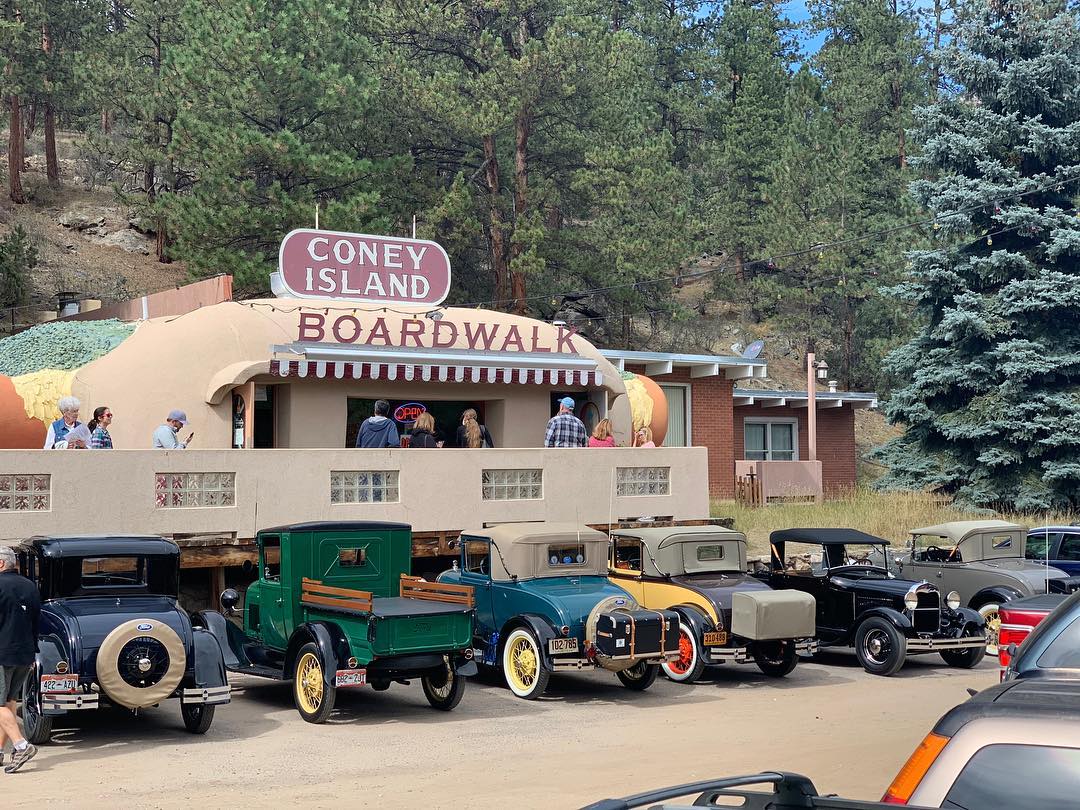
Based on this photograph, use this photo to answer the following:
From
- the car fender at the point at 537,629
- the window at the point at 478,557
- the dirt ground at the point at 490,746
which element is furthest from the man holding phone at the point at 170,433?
the car fender at the point at 537,629

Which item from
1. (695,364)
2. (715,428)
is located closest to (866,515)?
(695,364)

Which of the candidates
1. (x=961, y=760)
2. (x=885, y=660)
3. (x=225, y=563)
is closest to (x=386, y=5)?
(x=225, y=563)

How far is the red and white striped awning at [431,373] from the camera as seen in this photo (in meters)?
19.2

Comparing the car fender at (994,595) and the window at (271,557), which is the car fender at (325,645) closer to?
the window at (271,557)

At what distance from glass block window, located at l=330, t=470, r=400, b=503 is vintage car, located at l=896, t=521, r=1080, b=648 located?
7149 millimetres

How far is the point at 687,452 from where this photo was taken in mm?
19766

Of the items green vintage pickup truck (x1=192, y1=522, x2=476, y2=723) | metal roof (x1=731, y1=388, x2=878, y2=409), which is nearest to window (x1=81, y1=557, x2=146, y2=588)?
green vintage pickup truck (x1=192, y1=522, x2=476, y2=723)

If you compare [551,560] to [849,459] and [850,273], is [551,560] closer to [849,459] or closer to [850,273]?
[849,459]

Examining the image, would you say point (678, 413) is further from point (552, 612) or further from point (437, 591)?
point (437, 591)

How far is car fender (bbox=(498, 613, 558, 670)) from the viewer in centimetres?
1292

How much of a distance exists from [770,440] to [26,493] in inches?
1011

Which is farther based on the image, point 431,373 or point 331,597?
point 431,373

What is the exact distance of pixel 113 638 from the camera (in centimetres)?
1041

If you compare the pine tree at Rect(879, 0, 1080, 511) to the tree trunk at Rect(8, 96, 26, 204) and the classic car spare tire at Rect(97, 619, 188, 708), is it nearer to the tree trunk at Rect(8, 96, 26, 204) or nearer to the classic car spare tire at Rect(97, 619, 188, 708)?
the classic car spare tire at Rect(97, 619, 188, 708)
